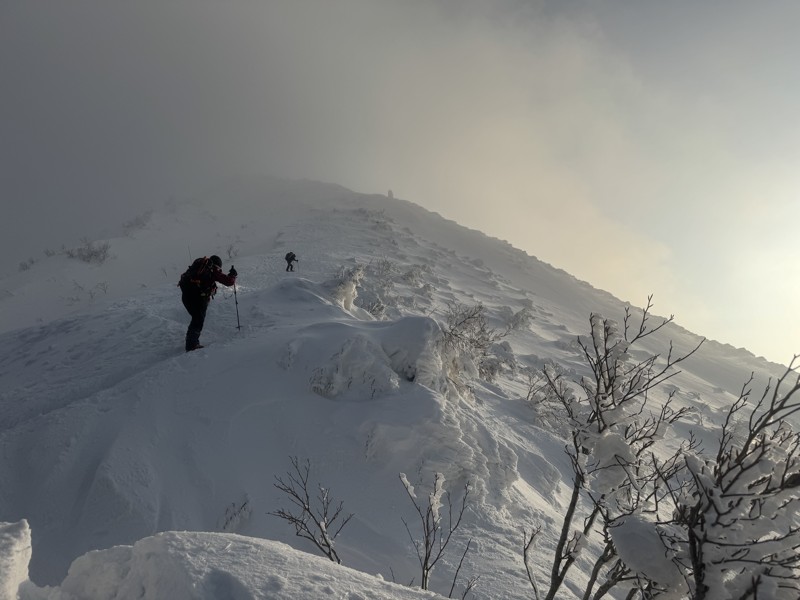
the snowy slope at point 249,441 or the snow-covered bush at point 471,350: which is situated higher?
the snow-covered bush at point 471,350

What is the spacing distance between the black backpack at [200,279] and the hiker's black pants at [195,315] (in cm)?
9

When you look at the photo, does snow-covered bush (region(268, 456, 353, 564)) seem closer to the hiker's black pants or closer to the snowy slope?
the snowy slope

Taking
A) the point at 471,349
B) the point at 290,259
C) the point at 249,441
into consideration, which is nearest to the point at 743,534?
the point at 249,441

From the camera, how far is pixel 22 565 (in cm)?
210

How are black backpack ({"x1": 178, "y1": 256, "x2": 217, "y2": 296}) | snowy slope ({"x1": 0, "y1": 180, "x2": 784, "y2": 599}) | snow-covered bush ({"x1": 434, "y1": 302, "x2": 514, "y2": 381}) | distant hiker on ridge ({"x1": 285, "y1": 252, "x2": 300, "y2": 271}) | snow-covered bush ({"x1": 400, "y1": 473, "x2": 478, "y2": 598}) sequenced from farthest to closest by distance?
distant hiker on ridge ({"x1": 285, "y1": 252, "x2": 300, "y2": 271})
snow-covered bush ({"x1": 434, "y1": 302, "x2": 514, "y2": 381})
black backpack ({"x1": 178, "y1": 256, "x2": 217, "y2": 296})
snowy slope ({"x1": 0, "y1": 180, "x2": 784, "y2": 599})
snow-covered bush ({"x1": 400, "y1": 473, "x2": 478, "y2": 598})

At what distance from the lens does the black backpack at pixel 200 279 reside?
665 centimetres

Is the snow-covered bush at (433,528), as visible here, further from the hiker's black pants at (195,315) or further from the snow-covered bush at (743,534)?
the hiker's black pants at (195,315)

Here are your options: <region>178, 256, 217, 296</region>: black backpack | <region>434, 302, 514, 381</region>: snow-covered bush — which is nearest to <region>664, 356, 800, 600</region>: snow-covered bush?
<region>434, 302, 514, 381</region>: snow-covered bush

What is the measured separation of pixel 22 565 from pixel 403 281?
15.5 meters

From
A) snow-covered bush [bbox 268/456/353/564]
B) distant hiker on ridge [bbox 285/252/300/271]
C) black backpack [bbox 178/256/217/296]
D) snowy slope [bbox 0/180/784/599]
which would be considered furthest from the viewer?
distant hiker on ridge [bbox 285/252/300/271]

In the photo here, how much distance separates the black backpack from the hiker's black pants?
0.09 metres

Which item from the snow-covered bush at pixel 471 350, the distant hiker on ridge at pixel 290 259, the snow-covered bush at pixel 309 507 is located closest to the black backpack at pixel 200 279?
the snow-covered bush at pixel 309 507

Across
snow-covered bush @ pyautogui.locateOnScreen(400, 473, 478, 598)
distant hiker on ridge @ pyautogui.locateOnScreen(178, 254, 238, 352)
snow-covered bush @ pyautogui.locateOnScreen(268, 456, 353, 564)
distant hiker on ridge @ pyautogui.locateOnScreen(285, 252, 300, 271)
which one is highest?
distant hiker on ridge @ pyautogui.locateOnScreen(285, 252, 300, 271)

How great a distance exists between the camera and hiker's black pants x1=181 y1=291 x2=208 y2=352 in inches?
257
